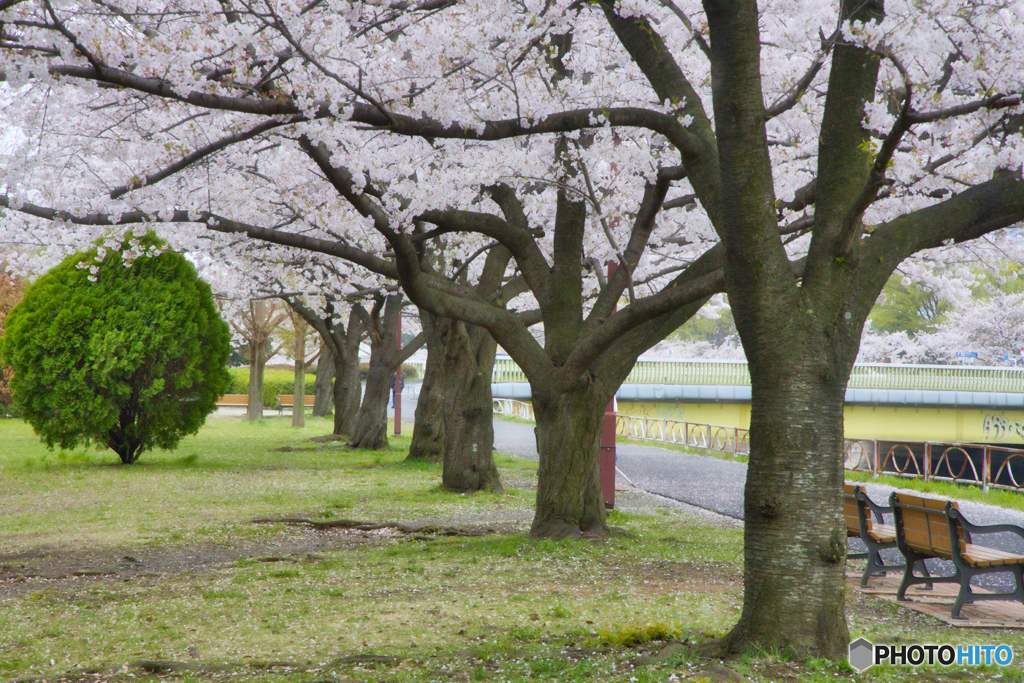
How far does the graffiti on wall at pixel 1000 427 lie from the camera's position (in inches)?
1649

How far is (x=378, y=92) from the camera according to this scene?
6.56 metres

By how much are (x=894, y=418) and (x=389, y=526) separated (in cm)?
3747

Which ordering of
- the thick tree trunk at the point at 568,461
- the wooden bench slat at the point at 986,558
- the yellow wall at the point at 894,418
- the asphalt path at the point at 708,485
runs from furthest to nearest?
the yellow wall at the point at 894,418
the asphalt path at the point at 708,485
the thick tree trunk at the point at 568,461
the wooden bench slat at the point at 986,558

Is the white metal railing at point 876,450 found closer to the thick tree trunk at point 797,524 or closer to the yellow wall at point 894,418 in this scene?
the thick tree trunk at point 797,524

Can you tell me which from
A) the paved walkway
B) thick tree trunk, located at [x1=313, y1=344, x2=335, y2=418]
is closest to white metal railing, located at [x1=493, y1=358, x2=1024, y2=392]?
the paved walkway

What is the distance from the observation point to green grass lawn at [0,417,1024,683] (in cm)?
489

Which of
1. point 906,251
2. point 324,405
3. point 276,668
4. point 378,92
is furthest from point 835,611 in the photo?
point 324,405

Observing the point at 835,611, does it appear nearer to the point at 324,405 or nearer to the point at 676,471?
the point at 676,471

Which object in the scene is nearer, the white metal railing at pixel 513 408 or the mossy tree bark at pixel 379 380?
the mossy tree bark at pixel 379 380

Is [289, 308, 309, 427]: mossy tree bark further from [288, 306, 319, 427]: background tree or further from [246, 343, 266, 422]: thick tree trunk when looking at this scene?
[246, 343, 266, 422]: thick tree trunk

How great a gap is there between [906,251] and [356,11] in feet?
15.7

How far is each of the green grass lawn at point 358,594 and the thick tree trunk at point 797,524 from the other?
0.70ft

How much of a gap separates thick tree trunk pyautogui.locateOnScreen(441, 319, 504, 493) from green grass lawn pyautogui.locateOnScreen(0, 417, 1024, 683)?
18.6 inches

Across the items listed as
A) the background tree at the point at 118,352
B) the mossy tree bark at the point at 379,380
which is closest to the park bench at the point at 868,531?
the background tree at the point at 118,352
